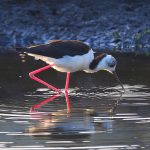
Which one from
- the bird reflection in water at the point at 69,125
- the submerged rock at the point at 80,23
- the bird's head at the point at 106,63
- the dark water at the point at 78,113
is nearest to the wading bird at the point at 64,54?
the bird's head at the point at 106,63

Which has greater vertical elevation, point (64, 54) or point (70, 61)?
point (64, 54)

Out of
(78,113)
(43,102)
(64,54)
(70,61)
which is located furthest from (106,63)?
(78,113)

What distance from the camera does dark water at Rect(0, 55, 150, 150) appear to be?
1063 cm

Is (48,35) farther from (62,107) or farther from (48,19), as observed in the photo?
(62,107)

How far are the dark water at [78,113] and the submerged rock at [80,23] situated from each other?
12.7ft

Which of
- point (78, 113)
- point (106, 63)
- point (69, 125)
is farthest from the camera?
point (106, 63)

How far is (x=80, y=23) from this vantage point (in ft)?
73.9

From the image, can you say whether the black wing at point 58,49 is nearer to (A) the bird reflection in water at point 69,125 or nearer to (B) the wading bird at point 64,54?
(B) the wading bird at point 64,54

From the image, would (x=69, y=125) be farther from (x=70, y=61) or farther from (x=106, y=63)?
(x=106, y=63)

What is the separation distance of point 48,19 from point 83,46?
26.6ft

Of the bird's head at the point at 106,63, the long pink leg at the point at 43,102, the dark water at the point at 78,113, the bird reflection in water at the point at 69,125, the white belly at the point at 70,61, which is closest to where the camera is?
the dark water at the point at 78,113

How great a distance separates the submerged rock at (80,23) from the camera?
21422mm

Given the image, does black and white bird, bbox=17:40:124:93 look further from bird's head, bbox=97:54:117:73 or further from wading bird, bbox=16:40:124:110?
bird's head, bbox=97:54:117:73

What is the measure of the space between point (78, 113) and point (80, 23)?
33.5 ft
